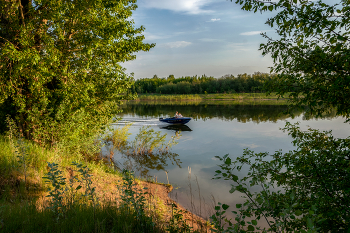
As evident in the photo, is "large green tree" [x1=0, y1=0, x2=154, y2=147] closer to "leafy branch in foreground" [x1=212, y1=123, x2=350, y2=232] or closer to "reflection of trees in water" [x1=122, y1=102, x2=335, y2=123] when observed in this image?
"leafy branch in foreground" [x1=212, y1=123, x2=350, y2=232]

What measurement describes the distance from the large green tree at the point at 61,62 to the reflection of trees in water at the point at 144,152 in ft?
12.2

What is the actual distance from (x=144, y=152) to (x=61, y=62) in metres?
7.89

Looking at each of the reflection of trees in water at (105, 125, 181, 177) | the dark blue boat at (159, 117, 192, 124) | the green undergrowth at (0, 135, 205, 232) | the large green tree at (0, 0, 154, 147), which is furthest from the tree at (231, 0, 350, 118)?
the dark blue boat at (159, 117, 192, 124)

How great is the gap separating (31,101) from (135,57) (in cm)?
520

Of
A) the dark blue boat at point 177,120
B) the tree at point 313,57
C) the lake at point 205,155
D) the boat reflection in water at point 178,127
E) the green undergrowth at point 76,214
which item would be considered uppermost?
the tree at point 313,57

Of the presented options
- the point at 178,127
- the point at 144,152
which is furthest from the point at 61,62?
the point at 178,127

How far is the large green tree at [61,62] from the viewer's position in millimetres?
7801

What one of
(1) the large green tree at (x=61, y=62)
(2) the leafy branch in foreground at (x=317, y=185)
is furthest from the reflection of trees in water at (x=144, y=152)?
(2) the leafy branch in foreground at (x=317, y=185)

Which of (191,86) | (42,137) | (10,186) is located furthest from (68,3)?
(191,86)

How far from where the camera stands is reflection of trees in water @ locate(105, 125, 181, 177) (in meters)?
12.9

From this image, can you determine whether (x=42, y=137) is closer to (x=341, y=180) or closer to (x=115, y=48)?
(x=115, y=48)

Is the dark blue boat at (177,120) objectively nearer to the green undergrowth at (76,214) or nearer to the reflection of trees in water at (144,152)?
the reflection of trees in water at (144,152)

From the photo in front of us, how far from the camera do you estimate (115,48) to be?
984 cm

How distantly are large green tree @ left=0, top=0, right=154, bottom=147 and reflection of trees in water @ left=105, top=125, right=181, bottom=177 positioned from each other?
3.72 m
